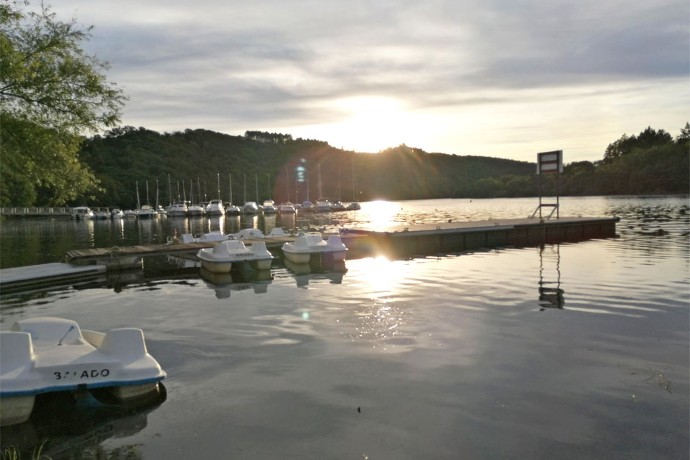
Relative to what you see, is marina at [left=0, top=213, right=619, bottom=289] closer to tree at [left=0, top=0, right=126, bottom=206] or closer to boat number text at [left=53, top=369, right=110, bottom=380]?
tree at [left=0, top=0, right=126, bottom=206]

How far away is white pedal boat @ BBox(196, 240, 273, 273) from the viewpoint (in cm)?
2562

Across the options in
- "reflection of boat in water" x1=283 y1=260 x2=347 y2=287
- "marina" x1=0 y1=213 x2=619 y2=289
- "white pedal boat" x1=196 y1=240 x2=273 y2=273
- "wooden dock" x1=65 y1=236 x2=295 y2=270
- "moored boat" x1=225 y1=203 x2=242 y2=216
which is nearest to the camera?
"reflection of boat in water" x1=283 y1=260 x2=347 y2=287

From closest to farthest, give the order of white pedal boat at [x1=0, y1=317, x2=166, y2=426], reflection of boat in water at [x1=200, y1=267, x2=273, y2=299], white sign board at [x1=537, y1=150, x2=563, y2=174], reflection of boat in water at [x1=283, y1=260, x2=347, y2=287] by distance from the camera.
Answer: white pedal boat at [x1=0, y1=317, x2=166, y2=426]
reflection of boat in water at [x1=200, y1=267, x2=273, y2=299]
reflection of boat in water at [x1=283, y1=260, x2=347, y2=287]
white sign board at [x1=537, y1=150, x2=563, y2=174]

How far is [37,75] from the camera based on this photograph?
1580 centimetres

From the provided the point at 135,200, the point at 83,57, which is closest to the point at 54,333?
the point at 83,57

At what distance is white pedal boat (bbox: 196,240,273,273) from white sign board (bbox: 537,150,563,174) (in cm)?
2769

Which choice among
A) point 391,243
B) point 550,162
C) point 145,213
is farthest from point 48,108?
point 145,213

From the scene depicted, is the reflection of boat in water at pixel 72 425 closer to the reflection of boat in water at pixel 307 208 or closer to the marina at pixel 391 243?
the marina at pixel 391 243

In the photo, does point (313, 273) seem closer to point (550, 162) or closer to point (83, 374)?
point (83, 374)

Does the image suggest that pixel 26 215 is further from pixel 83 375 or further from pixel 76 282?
pixel 83 375

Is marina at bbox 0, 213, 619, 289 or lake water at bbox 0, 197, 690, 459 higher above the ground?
marina at bbox 0, 213, 619, 289

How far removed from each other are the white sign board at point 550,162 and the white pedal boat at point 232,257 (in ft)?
90.8

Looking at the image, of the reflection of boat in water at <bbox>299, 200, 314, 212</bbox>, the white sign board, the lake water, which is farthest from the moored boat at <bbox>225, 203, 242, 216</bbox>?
the lake water

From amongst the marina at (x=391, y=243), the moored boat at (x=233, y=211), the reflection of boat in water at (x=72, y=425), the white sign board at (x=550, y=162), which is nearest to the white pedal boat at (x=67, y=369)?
the reflection of boat in water at (x=72, y=425)
